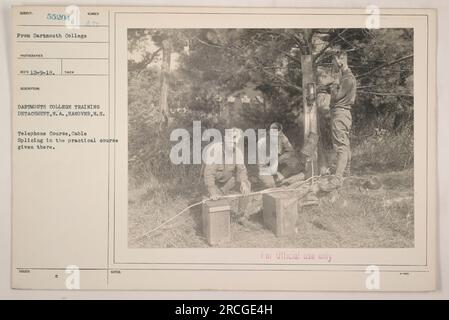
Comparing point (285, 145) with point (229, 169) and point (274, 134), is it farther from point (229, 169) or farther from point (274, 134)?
point (229, 169)

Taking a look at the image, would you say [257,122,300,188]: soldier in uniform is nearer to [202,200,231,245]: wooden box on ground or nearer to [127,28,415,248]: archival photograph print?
[127,28,415,248]: archival photograph print

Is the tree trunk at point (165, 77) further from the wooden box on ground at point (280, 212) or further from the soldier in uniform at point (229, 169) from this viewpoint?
the wooden box on ground at point (280, 212)

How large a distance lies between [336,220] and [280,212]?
0.99ft

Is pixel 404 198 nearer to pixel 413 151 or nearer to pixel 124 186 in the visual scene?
pixel 413 151

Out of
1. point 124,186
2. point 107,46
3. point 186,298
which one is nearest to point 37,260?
point 124,186

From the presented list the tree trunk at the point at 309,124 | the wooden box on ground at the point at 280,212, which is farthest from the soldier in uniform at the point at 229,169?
the tree trunk at the point at 309,124

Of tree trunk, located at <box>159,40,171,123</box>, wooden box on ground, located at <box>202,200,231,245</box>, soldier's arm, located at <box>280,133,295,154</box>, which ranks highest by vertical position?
tree trunk, located at <box>159,40,171,123</box>

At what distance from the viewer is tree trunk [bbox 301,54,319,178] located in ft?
7.44

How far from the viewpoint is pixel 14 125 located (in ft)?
7.45

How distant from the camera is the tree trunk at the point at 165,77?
7.41 feet
